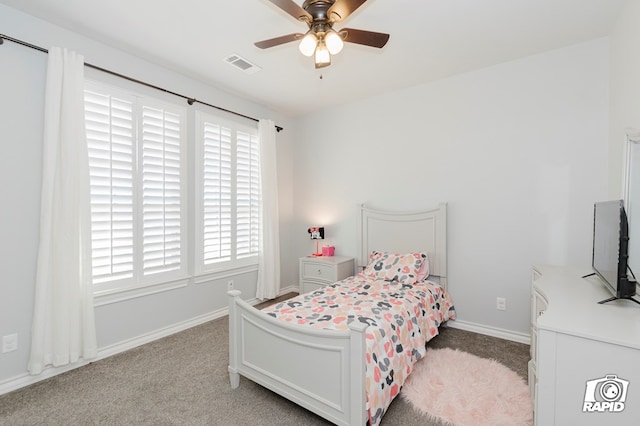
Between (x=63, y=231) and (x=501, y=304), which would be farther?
(x=501, y=304)

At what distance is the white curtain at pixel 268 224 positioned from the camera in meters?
4.15

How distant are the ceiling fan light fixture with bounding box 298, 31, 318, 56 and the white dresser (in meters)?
1.94

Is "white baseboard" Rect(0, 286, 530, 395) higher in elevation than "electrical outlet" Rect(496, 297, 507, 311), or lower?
lower

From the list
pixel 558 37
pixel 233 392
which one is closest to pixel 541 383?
pixel 233 392

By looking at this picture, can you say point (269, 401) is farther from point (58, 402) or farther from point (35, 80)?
point (35, 80)

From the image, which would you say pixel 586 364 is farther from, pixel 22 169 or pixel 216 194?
pixel 22 169

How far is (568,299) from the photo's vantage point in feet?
5.24

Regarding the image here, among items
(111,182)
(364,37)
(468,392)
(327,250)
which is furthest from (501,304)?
(111,182)

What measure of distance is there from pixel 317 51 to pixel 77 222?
231 cm

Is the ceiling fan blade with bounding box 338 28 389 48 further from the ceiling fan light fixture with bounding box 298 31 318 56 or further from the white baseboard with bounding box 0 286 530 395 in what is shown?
the white baseboard with bounding box 0 286 530 395

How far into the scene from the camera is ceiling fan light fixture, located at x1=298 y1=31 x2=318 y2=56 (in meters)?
1.88

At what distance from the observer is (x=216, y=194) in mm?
3646

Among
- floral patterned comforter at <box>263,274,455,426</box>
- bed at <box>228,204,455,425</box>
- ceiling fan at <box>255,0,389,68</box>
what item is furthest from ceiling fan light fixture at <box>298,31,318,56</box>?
floral patterned comforter at <box>263,274,455,426</box>

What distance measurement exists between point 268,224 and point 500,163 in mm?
2891
